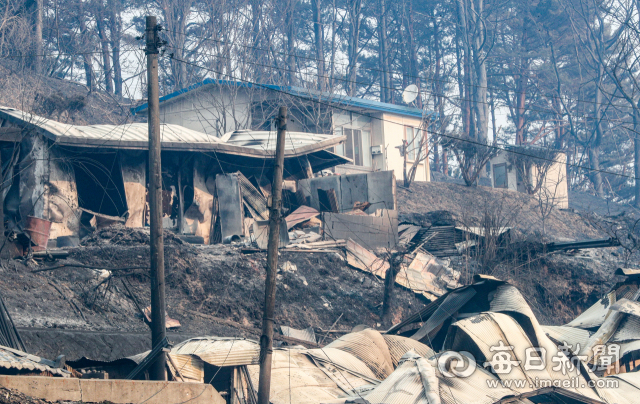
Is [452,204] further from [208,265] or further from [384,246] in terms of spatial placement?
[208,265]

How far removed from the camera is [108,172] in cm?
1600

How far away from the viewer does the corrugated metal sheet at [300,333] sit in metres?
12.6

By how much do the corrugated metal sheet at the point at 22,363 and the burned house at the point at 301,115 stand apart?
1702cm

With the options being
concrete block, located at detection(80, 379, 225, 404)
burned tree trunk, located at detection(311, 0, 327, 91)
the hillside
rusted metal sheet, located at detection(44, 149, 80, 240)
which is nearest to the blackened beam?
concrete block, located at detection(80, 379, 225, 404)

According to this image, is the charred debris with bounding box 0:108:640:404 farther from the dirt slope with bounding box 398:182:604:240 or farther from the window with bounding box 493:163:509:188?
the window with bounding box 493:163:509:188

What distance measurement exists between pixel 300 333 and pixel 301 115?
48.0ft

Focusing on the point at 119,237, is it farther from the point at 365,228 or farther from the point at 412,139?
the point at 412,139

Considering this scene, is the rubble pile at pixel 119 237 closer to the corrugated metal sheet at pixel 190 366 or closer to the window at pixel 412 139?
the corrugated metal sheet at pixel 190 366

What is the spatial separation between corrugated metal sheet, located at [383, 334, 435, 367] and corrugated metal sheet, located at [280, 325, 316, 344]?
2.14 meters

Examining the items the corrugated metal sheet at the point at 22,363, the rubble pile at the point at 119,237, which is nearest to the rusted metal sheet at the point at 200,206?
the rubble pile at the point at 119,237

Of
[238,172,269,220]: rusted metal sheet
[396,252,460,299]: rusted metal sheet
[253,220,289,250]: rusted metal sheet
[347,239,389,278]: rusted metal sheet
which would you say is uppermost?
[238,172,269,220]: rusted metal sheet

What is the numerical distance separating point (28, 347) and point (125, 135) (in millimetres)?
7906

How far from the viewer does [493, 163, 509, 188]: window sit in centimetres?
3055

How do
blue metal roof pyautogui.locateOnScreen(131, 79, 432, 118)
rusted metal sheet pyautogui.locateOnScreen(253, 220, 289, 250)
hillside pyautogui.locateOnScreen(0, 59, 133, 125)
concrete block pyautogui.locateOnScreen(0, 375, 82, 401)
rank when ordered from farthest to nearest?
blue metal roof pyautogui.locateOnScreen(131, 79, 432, 118)
hillside pyautogui.locateOnScreen(0, 59, 133, 125)
rusted metal sheet pyautogui.locateOnScreen(253, 220, 289, 250)
concrete block pyautogui.locateOnScreen(0, 375, 82, 401)
